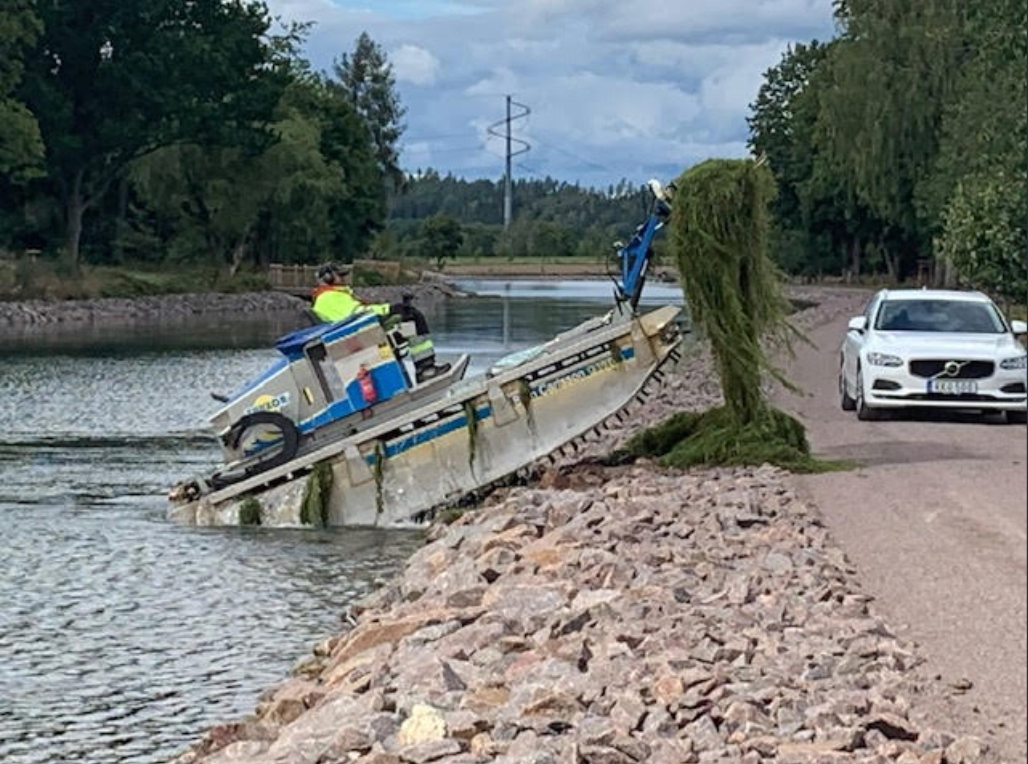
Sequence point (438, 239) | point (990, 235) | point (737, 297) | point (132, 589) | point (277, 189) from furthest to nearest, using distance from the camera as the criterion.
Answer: point (438, 239) → point (277, 189) → point (990, 235) → point (737, 297) → point (132, 589)

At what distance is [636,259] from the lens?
2256 cm

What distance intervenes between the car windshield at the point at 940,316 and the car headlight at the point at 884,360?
1266 millimetres

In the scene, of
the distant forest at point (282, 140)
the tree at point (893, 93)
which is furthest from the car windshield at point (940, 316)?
the tree at point (893, 93)

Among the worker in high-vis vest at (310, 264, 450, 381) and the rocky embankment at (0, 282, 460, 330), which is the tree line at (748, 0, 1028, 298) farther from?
the rocky embankment at (0, 282, 460, 330)

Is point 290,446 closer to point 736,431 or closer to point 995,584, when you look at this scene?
point 736,431

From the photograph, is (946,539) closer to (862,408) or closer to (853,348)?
(862,408)

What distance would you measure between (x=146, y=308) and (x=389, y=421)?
67.2m

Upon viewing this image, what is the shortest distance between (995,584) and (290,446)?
383 inches

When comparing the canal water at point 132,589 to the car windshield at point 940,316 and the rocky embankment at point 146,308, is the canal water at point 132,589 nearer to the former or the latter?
the car windshield at point 940,316

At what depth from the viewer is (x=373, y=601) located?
649 inches

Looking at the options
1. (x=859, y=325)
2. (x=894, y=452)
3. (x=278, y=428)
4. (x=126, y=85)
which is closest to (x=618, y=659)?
(x=278, y=428)

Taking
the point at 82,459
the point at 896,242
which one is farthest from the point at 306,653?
the point at 896,242

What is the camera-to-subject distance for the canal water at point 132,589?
1318 cm

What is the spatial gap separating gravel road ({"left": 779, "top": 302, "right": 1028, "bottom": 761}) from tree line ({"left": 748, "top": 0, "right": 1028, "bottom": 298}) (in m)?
7.66
